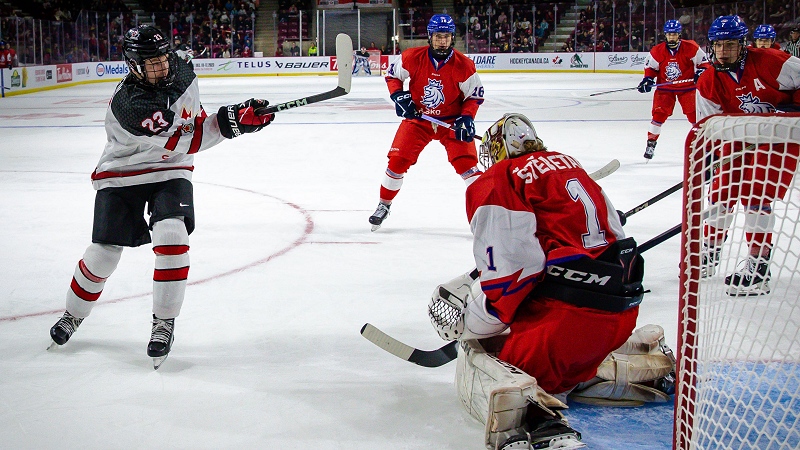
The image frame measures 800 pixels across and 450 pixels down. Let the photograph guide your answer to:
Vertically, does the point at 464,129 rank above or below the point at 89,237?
above

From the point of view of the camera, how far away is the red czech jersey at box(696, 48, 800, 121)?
3.53 m

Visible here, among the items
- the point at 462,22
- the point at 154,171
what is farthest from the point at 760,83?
the point at 462,22

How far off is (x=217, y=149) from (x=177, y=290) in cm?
511

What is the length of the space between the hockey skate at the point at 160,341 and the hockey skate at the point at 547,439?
1189mm

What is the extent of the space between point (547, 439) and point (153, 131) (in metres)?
1.48

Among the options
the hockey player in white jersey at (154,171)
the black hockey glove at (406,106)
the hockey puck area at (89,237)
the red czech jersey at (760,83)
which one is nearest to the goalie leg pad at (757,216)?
the red czech jersey at (760,83)

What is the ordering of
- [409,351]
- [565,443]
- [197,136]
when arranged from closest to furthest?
[565,443] < [409,351] < [197,136]

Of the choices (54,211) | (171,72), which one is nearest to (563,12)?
(54,211)

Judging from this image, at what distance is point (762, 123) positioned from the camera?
159 centimetres

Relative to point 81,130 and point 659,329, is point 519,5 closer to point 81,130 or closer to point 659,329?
point 81,130

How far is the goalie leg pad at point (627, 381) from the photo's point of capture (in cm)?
226

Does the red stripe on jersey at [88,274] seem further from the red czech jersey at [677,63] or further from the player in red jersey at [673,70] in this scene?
the red czech jersey at [677,63]

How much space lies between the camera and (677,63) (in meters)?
7.20

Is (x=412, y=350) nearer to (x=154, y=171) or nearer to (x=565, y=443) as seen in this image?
(x=565, y=443)
